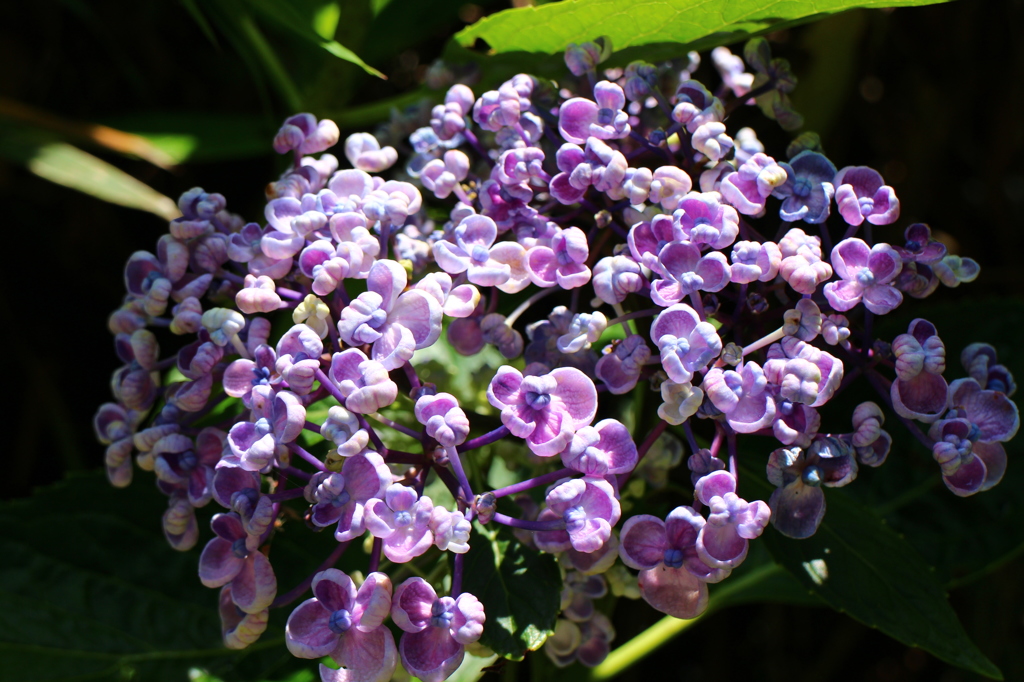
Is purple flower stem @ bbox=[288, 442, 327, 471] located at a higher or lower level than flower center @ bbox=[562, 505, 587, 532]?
lower

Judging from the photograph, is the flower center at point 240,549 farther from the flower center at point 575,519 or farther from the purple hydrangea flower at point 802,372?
the purple hydrangea flower at point 802,372

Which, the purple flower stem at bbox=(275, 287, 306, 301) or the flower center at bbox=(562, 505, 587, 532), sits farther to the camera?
the purple flower stem at bbox=(275, 287, 306, 301)

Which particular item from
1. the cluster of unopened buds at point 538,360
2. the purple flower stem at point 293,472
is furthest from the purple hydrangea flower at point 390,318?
the purple flower stem at point 293,472

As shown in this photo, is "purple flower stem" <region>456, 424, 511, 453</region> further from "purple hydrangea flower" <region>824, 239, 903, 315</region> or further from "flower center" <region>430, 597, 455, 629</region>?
"purple hydrangea flower" <region>824, 239, 903, 315</region>

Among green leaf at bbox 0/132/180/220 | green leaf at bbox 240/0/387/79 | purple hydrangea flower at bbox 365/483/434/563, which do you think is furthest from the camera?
green leaf at bbox 0/132/180/220

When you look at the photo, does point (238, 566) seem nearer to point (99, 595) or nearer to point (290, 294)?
point (290, 294)

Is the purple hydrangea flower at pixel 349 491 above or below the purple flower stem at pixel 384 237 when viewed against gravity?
below

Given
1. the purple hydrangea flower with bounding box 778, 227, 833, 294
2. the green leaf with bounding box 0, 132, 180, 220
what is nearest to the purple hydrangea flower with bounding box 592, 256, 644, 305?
the purple hydrangea flower with bounding box 778, 227, 833, 294

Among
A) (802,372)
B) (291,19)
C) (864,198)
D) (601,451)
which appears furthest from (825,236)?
(291,19)

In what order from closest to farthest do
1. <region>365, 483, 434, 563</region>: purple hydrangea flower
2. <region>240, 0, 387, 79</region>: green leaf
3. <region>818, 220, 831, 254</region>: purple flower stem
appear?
<region>365, 483, 434, 563</region>: purple hydrangea flower → <region>818, 220, 831, 254</region>: purple flower stem → <region>240, 0, 387, 79</region>: green leaf
